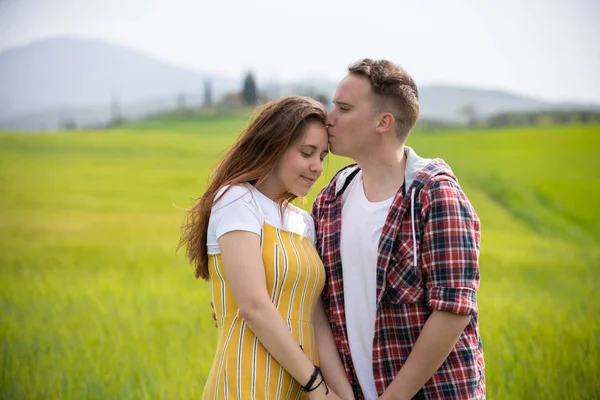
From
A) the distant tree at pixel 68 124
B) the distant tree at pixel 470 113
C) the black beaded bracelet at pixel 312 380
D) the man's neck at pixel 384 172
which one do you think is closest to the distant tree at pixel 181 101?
the distant tree at pixel 68 124

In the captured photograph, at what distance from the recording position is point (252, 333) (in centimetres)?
172

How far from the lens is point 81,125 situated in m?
8.30

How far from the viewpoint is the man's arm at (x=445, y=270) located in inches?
65.6

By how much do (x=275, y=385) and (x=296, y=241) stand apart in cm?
41

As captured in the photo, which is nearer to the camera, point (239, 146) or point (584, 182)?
point (239, 146)

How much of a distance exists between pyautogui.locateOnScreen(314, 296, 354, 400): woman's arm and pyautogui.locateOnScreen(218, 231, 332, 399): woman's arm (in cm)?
25

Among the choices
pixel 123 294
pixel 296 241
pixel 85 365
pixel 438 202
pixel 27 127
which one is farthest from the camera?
pixel 27 127

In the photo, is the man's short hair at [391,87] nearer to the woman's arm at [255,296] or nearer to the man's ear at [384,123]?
the man's ear at [384,123]

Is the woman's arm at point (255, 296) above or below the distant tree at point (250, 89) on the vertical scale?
below

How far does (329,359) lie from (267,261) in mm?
420

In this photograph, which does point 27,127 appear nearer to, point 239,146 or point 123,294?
point 123,294

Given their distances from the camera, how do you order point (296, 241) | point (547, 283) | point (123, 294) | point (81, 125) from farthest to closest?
point (81, 125)
point (547, 283)
point (123, 294)
point (296, 241)

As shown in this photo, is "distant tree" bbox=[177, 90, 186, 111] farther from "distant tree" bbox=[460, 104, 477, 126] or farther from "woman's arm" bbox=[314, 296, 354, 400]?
"woman's arm" bbox=[314, 296, 354, 400]

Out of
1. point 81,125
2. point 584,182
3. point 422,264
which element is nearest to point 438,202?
point 422,264
